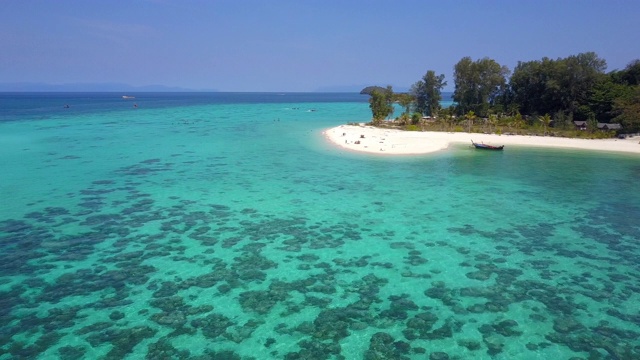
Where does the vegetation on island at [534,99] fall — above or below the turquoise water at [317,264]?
above

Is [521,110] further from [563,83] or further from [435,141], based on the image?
[435,141]

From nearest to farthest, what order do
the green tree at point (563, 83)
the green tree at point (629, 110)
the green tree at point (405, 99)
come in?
the green tree at point (629, 110) < the green tree at point (563, 83) < the green tree at point (405, 99)

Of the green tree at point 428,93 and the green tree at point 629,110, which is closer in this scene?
the green tree at point 629,110

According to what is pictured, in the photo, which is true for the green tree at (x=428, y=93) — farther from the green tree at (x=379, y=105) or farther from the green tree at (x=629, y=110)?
the green tree at (x=629, y=110)

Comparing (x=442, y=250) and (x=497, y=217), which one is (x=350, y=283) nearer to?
(x=442, y=250)

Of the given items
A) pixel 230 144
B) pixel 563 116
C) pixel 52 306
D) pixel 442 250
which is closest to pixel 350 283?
pixel 442 250

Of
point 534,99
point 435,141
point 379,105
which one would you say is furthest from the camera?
point 379,105

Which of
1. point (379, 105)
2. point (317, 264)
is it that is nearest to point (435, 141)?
point (379, 105)

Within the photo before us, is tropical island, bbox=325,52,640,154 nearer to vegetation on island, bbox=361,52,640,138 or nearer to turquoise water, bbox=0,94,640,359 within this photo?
vegetation on island, bbox=361,52,640,138

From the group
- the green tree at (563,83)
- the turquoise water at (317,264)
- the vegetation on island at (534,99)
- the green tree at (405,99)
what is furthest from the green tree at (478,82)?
the turquoise water at (317,264)
